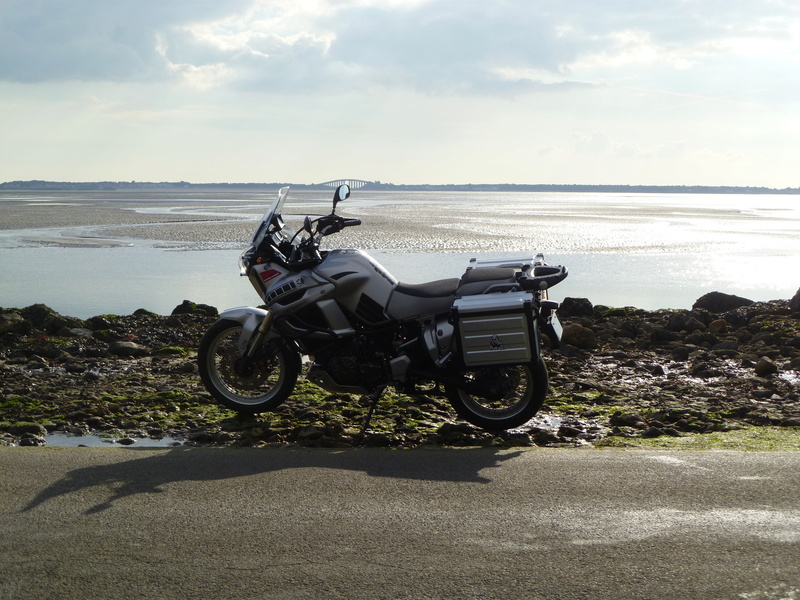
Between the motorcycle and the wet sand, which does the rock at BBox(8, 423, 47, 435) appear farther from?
the wet sand

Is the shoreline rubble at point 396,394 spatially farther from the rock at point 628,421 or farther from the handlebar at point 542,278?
the handlebar at point 542,278

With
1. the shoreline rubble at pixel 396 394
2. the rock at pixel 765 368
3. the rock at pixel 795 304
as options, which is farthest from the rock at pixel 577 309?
the rock at pixel 765 368

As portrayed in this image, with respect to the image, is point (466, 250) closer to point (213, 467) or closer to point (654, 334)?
point (654, 334)

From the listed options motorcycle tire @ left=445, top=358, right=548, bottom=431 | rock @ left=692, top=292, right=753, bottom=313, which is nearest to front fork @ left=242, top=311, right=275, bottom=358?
motorcycle tire @ left=445, top=358, right=548, bottom=431

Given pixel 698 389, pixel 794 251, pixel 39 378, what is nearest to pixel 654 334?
pixel 698 389

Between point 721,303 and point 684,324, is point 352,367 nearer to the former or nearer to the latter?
point 684,324

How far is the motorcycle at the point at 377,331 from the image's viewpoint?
678 cm

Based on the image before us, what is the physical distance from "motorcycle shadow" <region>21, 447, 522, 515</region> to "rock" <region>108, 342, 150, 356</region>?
4.26 m

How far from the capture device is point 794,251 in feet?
97.0

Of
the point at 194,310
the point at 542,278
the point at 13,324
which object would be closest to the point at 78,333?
the point at 13,324

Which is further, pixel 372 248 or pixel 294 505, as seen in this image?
pixel 372 248

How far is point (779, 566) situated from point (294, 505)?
2.39m

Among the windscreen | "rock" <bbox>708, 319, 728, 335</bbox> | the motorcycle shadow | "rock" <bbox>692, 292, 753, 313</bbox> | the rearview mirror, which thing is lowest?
the motorcycle shadow

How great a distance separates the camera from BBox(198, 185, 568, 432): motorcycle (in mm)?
6781
